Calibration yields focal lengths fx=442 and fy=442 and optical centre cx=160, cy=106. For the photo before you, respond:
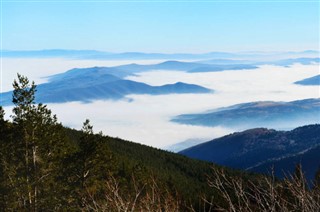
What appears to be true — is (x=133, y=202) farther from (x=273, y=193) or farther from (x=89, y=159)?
(x=89, y=159)

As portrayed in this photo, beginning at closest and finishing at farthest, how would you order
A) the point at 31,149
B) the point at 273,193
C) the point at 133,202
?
the point at 273,193 < the point at 133,202 < the point at 31,149

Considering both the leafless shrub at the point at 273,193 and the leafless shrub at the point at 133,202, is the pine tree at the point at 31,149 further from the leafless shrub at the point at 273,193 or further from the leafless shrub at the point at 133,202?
the leafless shrub at the point at 273,193

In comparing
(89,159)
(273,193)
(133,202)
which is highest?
(273,193)

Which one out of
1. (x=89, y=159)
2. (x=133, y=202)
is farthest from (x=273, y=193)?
(x=89, y=159)

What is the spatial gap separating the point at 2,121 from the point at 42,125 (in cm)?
306

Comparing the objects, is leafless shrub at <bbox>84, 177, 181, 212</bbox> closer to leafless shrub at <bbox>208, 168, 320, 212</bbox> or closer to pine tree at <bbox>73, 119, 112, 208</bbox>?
leafless shrub at <bbox>208, 168, 320, 212</bbox>

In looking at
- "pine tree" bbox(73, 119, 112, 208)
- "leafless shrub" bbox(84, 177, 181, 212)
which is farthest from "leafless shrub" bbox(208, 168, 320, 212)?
"pine tree" bbox(73, 119, 112, 208)

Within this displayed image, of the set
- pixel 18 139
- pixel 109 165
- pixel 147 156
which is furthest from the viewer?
pixel 147 156

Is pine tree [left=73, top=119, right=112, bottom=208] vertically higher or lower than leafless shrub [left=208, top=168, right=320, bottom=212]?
lower

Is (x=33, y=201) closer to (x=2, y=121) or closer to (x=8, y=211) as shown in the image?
(x=8, y=211)

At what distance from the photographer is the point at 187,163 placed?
144375 mm

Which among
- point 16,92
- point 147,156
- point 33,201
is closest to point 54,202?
point 33,201

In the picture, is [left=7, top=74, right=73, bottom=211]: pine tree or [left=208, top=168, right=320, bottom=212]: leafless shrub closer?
[left=208, top=168, right=320, bottom=212]: leafless shrub

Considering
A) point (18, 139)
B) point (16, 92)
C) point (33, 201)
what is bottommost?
point (33, 201)
